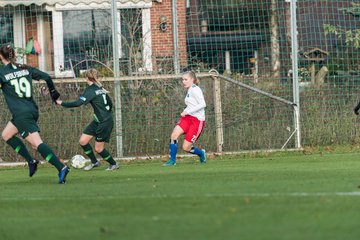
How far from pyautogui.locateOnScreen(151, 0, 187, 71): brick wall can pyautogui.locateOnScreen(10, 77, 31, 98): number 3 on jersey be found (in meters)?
6.63

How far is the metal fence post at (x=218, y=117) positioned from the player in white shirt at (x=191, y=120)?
2.00 metres

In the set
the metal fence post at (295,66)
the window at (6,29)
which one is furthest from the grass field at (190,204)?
the window at (6,29)

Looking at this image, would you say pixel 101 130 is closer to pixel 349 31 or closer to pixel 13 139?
pixel 13 139

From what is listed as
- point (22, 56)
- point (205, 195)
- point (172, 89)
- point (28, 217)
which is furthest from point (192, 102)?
point (28, 217)

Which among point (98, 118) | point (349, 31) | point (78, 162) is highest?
point (349, 31)

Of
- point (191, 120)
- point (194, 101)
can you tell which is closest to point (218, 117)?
point (191, 120)

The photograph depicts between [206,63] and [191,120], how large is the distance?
361 cm

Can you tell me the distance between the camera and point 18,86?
13.2 m

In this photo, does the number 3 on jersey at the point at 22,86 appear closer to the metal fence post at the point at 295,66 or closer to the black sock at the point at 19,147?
the black sock at the point at 19,147

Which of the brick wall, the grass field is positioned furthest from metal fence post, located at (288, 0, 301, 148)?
the grass field

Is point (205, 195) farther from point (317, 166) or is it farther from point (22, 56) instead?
point (22, 56)

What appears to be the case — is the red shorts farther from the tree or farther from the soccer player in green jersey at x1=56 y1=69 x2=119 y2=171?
the tree

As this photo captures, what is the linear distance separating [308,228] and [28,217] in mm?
2702

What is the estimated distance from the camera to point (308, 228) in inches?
305
